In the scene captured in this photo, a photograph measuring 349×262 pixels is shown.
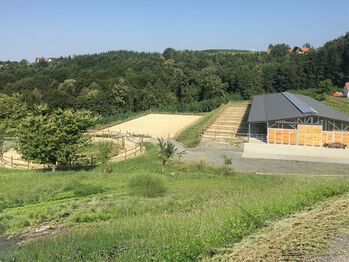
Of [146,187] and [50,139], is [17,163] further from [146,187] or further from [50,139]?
[146,187]

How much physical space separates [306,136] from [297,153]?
3.51 meters

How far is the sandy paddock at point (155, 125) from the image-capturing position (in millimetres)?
41375

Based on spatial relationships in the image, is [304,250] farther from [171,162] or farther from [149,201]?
[171,162]

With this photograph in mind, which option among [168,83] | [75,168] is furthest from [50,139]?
[168,83]

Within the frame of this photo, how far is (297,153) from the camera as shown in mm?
26484

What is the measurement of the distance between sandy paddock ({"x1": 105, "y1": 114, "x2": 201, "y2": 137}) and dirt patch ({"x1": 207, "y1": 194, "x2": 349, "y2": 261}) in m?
32.4

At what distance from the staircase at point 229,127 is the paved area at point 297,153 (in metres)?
3.60

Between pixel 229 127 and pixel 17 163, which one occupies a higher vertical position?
pixel 229 127

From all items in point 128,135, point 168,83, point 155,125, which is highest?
point 168,83

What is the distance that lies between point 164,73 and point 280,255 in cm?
8138

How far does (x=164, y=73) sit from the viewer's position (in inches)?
3319

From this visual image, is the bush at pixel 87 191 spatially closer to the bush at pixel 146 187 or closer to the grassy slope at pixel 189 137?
the bush at pixel 146 187

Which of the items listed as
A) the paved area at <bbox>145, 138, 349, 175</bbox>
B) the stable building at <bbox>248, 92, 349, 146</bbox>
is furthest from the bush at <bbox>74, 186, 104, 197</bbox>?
the stable building at <bbox>248, 92, 349, 146</bbox>

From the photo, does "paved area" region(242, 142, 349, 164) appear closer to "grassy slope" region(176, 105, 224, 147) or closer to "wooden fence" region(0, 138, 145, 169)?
"grassy slope" region(176, 105, 224, 147)
